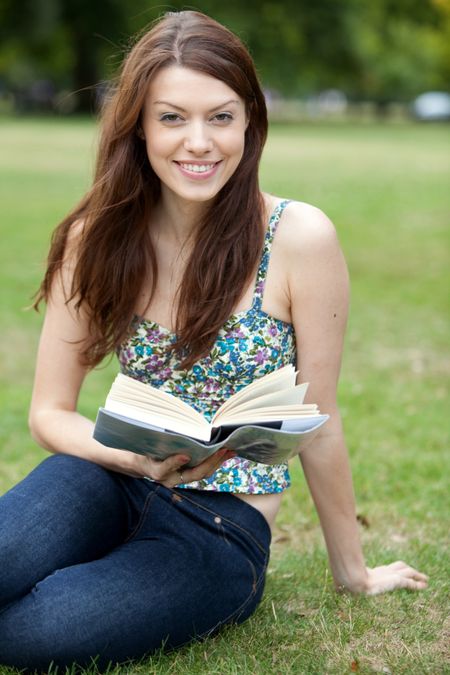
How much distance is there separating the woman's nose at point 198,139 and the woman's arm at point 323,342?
0.30 m

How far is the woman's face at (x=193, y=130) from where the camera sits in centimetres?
267

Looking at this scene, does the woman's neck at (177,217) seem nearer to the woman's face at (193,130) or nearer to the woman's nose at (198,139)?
the woman's face at (193,130)

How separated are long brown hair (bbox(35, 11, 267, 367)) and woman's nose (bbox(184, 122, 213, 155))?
5.3 inches

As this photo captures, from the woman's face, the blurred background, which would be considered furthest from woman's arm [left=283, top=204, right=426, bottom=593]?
the blurred background

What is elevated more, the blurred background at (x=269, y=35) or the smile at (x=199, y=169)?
the smile at (x=199, y=169)

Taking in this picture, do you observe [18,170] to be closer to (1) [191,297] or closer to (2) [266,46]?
(1) [191,297]

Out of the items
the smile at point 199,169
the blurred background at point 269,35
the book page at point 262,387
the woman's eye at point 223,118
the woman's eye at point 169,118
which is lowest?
the blurred background at point 269,35

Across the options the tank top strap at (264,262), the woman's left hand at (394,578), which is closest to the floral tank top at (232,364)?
the tank top strap at (264,262)

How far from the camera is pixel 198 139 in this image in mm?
2678

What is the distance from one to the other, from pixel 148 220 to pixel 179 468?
80 cm

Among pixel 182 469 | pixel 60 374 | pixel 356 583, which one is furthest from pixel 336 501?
pixel 60 374

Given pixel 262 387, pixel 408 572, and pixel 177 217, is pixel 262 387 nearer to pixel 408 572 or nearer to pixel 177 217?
pixel 177 217

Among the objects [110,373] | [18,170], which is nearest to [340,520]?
[110,373]

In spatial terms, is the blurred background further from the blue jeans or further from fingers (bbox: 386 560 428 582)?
the blue jeans
